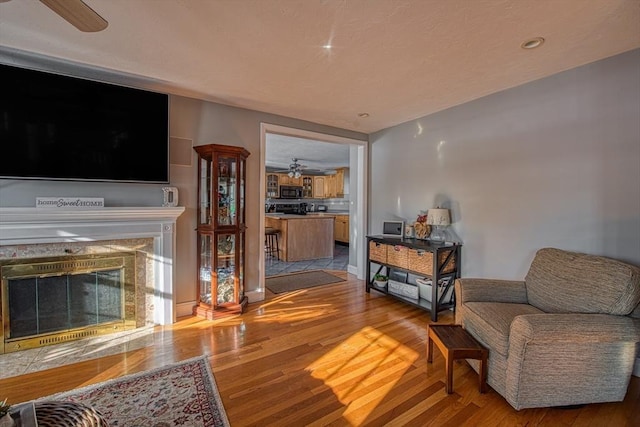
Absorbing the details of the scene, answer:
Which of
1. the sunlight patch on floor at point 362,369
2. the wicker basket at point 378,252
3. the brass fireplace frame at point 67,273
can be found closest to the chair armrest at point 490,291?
the sunlight patch on floor at point 362,369

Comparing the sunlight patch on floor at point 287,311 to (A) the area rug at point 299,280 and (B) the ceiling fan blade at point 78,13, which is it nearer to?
(A) the area rug at point 299,280

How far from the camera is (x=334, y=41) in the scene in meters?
1.94

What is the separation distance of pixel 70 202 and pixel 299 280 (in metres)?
2.94

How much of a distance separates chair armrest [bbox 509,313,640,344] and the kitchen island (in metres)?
4.48

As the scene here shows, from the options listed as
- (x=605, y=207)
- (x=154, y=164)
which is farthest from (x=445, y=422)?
(x=154, y=164)

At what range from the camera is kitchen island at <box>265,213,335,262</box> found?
18.9 ft

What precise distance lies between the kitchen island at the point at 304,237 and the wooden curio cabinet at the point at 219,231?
101 inches

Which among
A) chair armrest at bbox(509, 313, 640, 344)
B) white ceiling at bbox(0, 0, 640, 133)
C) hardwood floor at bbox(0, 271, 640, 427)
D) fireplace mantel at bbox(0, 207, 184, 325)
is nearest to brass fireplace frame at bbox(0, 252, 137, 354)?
fireplace mantel at bbox(0, 207, 184, 325)

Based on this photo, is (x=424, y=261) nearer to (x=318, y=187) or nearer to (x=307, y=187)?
(x=318, y=187)

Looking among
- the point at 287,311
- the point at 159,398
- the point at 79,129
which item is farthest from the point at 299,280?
the point at 79,129

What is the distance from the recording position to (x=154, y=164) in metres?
2.74

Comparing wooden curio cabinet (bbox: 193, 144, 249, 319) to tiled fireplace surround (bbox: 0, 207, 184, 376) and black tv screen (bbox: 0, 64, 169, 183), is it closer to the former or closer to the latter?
tiled fireplace surround (bbox: 0, 207, 184, 376)

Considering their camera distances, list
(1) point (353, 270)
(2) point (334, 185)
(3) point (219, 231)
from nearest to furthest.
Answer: (3) point (219, 231) → (1) point (353, 270) → (2) point (334, 185)

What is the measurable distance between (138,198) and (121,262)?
0.64m
